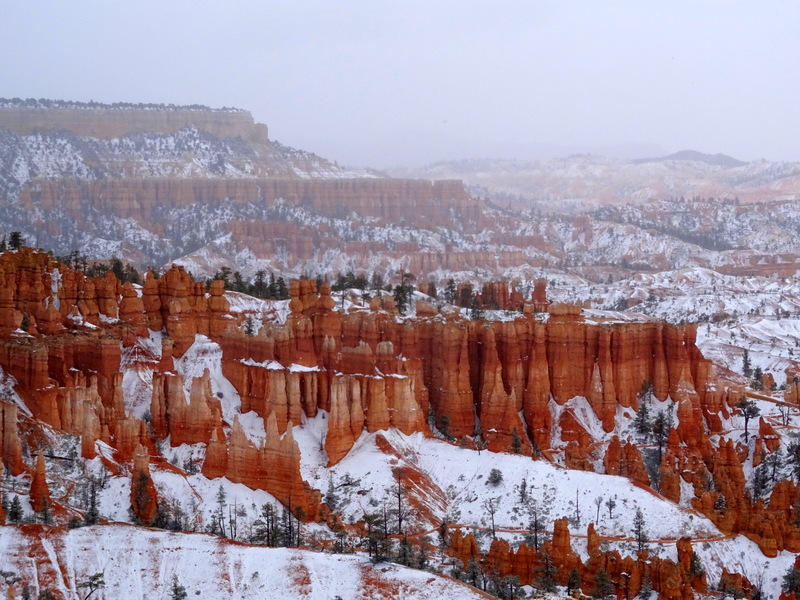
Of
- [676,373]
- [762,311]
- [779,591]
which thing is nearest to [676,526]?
[779,591]

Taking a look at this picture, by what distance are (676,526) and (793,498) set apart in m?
10.3

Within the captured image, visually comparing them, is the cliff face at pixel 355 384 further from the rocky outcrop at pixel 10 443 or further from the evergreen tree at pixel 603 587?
the evergreen tree at pixel 603 587

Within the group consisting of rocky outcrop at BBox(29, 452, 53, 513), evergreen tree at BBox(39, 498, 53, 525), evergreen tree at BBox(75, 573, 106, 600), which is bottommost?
evergreen tree at BBox(75, 573, 106, 600)

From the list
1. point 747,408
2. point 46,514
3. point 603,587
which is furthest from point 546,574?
point 747,408

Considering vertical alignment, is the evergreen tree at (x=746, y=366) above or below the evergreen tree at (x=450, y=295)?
below

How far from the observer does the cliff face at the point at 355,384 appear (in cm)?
7375

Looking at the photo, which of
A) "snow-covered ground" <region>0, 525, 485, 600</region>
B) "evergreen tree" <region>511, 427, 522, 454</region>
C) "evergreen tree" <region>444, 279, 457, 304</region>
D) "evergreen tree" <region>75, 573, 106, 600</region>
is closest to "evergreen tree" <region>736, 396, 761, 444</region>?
"evergreen tree" <region>511, 427, 522, 454</region>

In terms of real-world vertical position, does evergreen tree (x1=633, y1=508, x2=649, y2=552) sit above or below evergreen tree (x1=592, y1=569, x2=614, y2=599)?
above

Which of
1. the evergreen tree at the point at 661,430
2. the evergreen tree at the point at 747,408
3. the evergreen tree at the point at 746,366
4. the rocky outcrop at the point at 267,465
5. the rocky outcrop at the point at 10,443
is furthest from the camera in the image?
the evergreen tree at the point at 746,366

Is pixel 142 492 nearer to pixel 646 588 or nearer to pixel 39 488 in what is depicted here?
pixel 39 488

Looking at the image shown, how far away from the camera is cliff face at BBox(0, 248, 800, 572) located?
73750 millimetres

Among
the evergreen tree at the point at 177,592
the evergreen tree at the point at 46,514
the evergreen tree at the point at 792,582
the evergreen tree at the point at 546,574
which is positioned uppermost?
the evergreen tree at the point at 46,514

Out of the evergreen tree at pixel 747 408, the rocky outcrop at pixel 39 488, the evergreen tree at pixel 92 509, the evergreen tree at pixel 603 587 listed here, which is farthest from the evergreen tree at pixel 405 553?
the evergreen tree at pixel 747 408

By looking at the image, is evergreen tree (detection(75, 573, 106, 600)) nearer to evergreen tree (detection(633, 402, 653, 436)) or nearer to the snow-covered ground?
the snow-covered ground
